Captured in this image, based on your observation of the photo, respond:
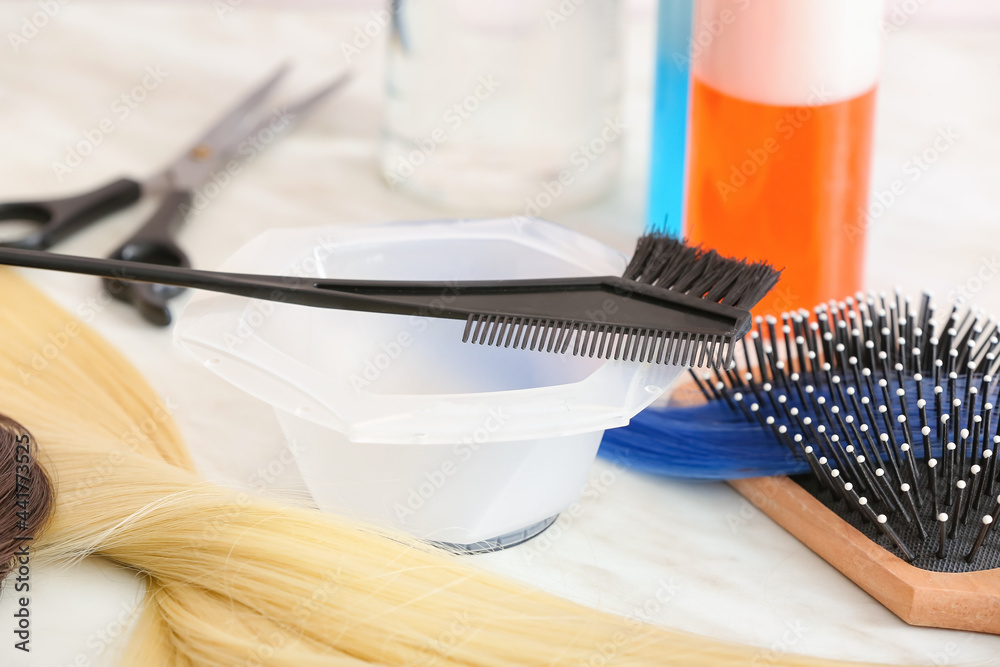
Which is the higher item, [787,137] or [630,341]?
[787,137]

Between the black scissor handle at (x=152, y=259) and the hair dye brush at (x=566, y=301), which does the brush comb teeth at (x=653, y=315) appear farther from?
the black scissor handle at (x=152, y=259)

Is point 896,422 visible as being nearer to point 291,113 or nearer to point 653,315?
point 653,315

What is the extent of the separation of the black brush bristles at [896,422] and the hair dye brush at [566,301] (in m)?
0.07

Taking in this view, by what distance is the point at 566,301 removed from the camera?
53 centimetres

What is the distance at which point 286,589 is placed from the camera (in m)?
0.48

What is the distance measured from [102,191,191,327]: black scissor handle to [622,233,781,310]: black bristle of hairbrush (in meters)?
0.36

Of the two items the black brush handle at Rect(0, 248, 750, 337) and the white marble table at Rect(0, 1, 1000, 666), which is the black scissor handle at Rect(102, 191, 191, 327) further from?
the black brush handle at Rect(0, 248, 750, 337)

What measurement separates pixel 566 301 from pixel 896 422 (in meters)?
0.20

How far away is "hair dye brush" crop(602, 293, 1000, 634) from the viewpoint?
1.66 feet

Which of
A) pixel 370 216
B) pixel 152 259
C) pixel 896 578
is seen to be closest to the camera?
pixel 896 578

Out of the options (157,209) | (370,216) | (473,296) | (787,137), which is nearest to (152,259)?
(157,209)

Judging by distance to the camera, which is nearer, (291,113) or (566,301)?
(566,301)

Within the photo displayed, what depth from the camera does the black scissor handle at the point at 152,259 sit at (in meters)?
0.73

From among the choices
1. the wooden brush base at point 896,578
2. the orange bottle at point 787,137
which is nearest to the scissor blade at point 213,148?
the orange bottle at point 787,137
